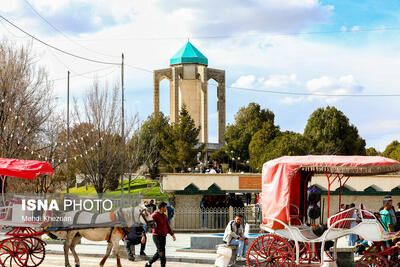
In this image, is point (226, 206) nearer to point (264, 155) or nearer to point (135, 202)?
point (135, 202)

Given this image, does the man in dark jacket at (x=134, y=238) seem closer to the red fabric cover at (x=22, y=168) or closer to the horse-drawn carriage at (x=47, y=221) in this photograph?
the horse-drawn carriage at (x=47, y=221)

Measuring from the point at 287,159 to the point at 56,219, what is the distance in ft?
19.6

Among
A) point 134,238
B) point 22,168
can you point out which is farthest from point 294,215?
point 22,168

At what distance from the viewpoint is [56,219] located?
14.8 metres

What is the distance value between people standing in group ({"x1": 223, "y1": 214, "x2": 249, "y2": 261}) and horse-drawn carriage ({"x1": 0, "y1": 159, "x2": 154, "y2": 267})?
2.13 m

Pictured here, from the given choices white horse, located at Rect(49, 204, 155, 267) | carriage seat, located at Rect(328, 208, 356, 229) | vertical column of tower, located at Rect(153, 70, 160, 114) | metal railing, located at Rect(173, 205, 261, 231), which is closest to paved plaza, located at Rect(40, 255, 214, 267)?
white horse, located at Rect(49, 204, 155, 267)

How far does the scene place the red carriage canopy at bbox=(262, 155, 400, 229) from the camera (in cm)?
1302

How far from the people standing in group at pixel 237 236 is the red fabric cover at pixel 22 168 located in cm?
494

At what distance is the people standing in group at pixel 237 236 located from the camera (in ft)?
48.5

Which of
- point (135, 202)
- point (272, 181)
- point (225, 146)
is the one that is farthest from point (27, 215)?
point (225, 146)

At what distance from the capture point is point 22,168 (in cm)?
1505

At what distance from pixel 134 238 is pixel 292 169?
5.16 meters

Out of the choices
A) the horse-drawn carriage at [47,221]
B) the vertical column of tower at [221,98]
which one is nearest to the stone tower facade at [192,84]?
the vertical column of tower at [221,98]

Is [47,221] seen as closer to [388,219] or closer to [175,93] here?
[388,219]
